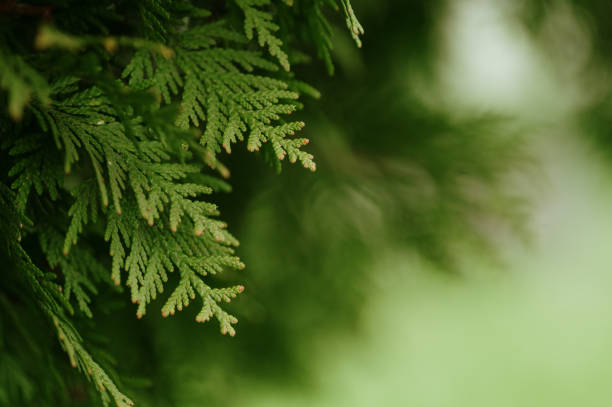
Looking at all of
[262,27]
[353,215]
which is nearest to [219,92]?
[262,27]

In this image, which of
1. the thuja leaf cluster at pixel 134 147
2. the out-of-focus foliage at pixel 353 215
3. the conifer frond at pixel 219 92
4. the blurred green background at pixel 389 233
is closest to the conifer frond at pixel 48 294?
the thuja leaf cluster at pixel 134 147

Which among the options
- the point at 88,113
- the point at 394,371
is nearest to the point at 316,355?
the point at 394,371

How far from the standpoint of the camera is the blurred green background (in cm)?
224

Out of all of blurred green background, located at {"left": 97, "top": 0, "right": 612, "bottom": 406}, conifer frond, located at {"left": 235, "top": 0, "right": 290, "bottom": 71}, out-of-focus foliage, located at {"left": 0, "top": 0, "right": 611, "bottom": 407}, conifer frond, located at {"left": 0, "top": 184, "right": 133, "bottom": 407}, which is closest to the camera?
conifer frond, located at {"left": 0, "top": 184, "right": 133, "bottom": 407}

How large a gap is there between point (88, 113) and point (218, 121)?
0.29m

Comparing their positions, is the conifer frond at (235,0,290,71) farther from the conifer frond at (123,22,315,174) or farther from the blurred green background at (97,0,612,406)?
the blurred green background at (97,0,612,406)

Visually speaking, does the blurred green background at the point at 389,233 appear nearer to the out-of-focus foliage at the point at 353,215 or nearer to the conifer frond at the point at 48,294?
the out-of-focus foliage at the point at 353,215


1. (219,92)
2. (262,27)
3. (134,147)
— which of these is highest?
(262,27)

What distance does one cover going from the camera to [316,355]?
284cm

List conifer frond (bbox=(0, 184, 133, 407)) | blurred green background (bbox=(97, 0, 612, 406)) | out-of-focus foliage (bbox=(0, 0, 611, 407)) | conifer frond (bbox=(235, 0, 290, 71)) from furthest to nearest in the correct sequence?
blurred green background (bbox=(97, 0, 612, 406)) → out-of-focus foliage (bbox=(0, 0, 611, 407)) → conifer frond (bbox=(235, 0, 290, 71)) → conifer frond (bbox=(0, 184, 133, 407))

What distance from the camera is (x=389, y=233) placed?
8.16ft

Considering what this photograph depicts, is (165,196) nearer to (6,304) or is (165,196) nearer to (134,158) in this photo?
(134,158)

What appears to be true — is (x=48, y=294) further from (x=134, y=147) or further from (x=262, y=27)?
(x=262, y=27)

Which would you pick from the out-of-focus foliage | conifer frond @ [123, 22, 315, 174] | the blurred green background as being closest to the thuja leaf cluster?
conifer frond @ [123, 22, 315, 174]
